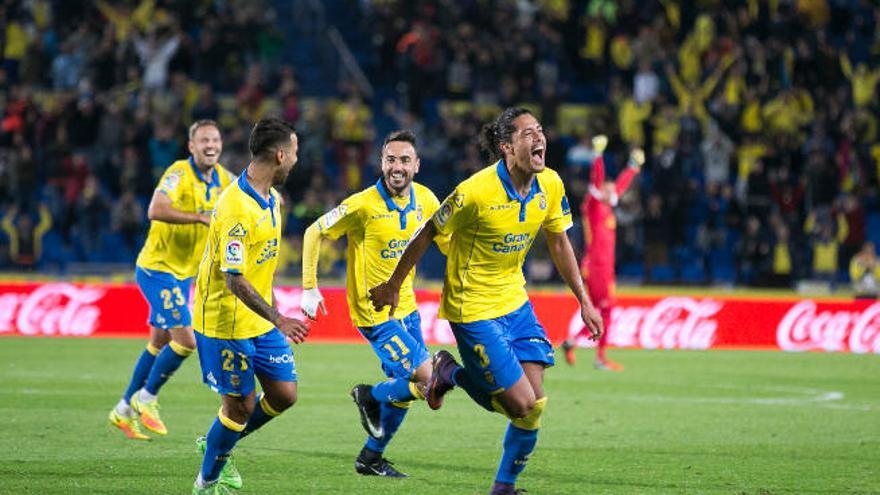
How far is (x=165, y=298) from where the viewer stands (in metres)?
12.2

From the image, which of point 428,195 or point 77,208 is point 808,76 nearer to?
point 77,208

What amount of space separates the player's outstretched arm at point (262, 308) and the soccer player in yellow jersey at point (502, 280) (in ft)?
2.32

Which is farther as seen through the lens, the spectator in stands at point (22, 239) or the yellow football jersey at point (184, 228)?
the spectator in stands at point (22, 239)

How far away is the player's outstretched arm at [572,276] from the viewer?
29.8 feet

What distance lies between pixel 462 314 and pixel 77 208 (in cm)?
1635

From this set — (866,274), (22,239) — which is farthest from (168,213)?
(866,274)

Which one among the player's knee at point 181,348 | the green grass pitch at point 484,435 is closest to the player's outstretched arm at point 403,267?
the green grass pitch at point 484,435

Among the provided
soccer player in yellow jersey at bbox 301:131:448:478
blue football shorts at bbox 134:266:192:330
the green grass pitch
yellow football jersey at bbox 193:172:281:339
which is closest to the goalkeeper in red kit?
the green grass pitch

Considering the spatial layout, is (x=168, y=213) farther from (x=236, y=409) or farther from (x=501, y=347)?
(x=501, y=347)

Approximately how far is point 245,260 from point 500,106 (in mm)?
18930

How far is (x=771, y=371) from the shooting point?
1916 cm

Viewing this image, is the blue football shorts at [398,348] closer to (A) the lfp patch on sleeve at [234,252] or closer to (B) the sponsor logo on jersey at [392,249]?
(B) the sponsor logo on jersey at [392,249]

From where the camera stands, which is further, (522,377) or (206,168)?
(206,168)

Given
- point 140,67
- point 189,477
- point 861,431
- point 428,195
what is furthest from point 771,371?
point 140,67
